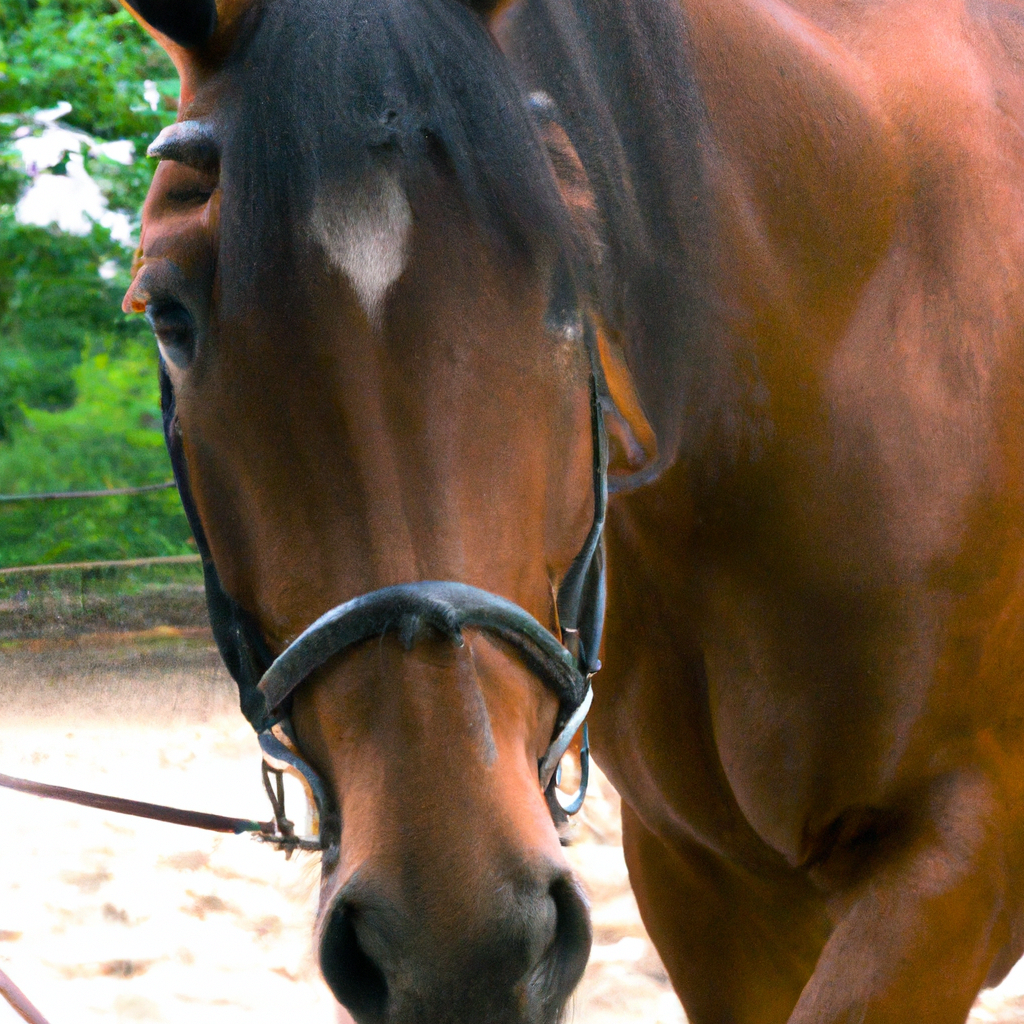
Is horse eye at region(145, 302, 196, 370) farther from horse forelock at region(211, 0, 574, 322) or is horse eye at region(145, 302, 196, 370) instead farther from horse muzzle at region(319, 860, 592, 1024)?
horse muzzle at region(319, 860, 592, 1024)

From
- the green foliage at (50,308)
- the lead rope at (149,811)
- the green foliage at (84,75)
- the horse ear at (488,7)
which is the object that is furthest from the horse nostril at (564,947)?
the green foliage at (50,308)

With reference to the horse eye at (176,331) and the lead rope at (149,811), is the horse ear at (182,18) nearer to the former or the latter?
the horse eye at (176,331)

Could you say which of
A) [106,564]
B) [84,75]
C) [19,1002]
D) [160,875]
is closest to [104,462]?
[106,564]

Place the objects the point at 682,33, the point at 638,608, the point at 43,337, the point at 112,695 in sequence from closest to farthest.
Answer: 1. the point at 682,33
2. the point at 638,608
3. the point at 112,695
4. the point at 43,337

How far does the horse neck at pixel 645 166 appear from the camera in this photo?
1.24 metres

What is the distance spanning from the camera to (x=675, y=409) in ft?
4.45

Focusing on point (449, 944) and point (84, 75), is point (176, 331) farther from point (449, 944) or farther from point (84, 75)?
point (84, 75)

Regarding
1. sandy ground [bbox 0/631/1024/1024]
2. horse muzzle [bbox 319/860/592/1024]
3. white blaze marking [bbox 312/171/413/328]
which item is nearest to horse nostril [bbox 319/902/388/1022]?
horse muzzle [bbox 319/860/592/1024]

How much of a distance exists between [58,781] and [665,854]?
2.64m

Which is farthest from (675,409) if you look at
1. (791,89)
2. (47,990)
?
(47,990)

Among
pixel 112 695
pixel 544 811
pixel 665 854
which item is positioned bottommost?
pixel 112 695

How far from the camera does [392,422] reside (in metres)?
0.96

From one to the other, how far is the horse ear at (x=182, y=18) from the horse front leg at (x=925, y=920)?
1.03 metres

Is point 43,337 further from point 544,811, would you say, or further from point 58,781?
point 544,811
